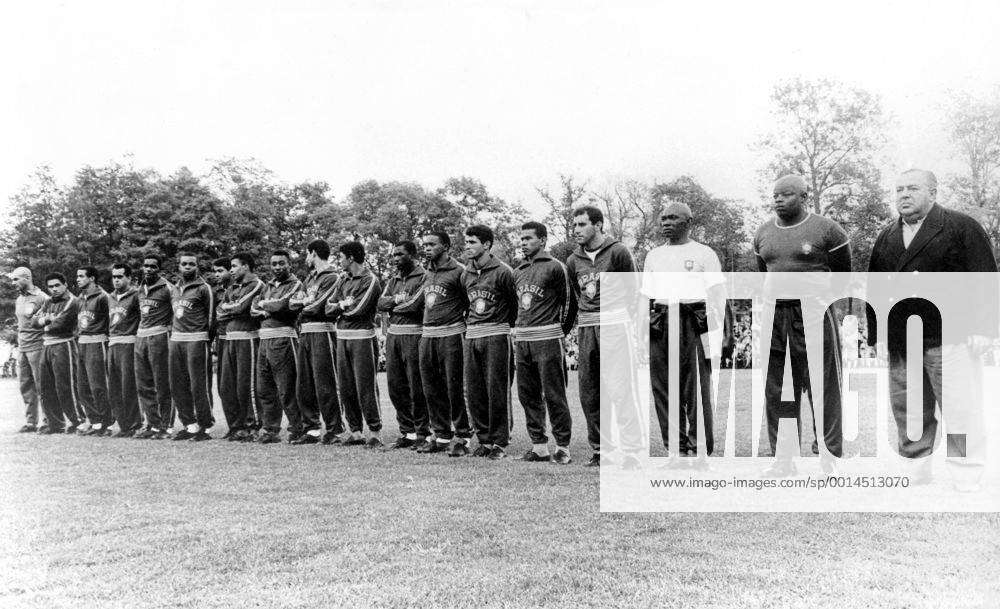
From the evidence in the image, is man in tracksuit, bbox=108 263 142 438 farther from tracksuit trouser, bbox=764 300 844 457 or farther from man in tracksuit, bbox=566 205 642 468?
tracksuit trouser, bbox=764 300 844 457

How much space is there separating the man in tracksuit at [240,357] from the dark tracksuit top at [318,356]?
703mm

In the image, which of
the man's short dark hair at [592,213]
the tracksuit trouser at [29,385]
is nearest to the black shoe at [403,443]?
the man's short dark hair at [592,213]

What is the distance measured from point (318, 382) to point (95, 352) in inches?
149

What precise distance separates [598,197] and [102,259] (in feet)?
53.5

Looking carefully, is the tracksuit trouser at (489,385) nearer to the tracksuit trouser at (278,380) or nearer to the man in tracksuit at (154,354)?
the tracksuit trouser at (278,380)

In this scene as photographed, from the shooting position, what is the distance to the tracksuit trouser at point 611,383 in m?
6.82

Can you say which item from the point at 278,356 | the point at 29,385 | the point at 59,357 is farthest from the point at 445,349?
the point at 29,385

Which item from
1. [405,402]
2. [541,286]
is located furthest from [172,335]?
[541,286]

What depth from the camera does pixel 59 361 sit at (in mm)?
11062

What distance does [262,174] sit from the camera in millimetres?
32906

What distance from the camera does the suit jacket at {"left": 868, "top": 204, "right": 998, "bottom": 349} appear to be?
5.48 meters

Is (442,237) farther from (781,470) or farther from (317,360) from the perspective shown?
(781,470)

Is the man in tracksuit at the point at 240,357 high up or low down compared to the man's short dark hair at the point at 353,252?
down

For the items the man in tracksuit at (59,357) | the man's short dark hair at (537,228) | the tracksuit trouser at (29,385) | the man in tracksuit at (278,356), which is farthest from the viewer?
the tracksuit trouser at (29,385)
